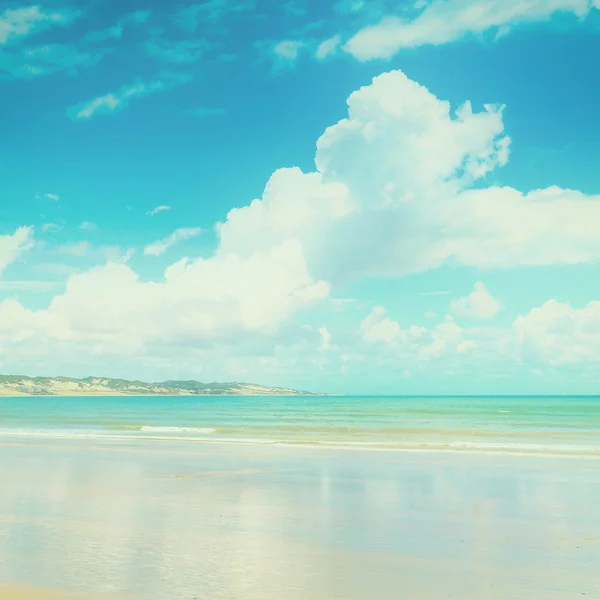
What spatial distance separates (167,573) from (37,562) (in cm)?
274

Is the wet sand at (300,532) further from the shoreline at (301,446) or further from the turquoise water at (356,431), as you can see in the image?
the turquoise water at (356,431)

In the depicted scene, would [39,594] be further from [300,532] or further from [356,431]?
[356,431]

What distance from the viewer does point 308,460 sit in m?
34.4

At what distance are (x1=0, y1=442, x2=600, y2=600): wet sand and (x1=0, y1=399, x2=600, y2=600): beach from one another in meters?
0.05

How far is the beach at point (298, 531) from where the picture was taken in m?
12.0

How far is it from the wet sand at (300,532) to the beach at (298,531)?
5 centimetres

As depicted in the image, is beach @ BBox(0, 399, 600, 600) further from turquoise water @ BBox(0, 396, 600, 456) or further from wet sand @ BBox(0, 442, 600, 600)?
turquoise water @ BBox(0, 396, 600, 456)

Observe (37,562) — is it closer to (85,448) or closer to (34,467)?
(34,467)

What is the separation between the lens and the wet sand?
12023mm

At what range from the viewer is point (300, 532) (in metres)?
16.3

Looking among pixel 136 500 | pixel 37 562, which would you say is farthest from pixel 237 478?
pixel 37 562

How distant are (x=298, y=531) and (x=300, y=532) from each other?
0.13 metres

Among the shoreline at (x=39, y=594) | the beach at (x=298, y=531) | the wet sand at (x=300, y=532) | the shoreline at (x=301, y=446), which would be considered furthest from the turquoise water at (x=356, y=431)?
the shoreline at (x=39, y=594)

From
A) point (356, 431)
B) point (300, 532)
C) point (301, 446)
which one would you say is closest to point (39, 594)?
point (300, 532)
